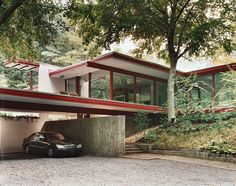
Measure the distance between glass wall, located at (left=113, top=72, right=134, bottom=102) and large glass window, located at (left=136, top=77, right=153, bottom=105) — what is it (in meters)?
1.08

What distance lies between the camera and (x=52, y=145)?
15312 mm

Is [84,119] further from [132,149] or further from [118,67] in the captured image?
[118,67]

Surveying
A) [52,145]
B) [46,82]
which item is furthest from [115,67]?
[52,145]

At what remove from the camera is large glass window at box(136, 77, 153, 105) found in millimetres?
24750

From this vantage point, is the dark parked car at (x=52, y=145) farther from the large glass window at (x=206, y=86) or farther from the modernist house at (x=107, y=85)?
the large glass window at (x=206, y=86)

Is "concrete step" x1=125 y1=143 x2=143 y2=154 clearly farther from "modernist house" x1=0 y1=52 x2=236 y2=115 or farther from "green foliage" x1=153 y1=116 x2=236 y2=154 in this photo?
"modernist house" x1=0 y1=52 x2=236 y2=115

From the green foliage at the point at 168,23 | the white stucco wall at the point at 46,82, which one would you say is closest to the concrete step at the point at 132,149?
the green foliage at the point at 168,23

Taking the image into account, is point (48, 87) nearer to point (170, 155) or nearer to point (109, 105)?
point (109, 105)

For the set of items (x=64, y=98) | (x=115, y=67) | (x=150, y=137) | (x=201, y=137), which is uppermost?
(x=115, y=67)

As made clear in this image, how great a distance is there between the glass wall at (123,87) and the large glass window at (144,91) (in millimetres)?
1082

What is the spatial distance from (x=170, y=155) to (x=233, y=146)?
3.12 metres

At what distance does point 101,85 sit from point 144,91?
454 cm

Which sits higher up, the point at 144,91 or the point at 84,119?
the point at 144,91

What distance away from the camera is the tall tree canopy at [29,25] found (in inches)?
563
